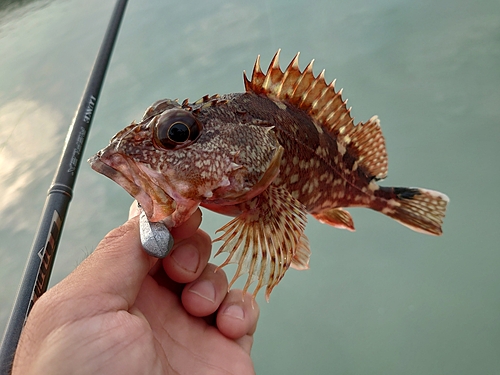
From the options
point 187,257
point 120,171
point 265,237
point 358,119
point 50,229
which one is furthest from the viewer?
point 358,119

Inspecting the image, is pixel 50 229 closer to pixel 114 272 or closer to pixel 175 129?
pixel 114 272

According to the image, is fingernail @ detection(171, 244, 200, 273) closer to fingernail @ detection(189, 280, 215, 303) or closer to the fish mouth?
fingernail @ detection(189, 280, 215, 303)

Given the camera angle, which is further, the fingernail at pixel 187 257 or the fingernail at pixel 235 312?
the fingernail at pixel 235 312

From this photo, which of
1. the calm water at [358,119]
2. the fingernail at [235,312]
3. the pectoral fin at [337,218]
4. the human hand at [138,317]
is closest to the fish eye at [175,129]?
the human hand at [138,317]

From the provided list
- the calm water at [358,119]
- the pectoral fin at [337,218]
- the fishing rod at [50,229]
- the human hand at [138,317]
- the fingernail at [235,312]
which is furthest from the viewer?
the calm water at [358,119]

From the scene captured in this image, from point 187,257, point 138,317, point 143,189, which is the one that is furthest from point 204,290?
point 143,189

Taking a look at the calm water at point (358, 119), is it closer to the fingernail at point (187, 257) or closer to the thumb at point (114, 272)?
the fingernail at point (187, 257)
